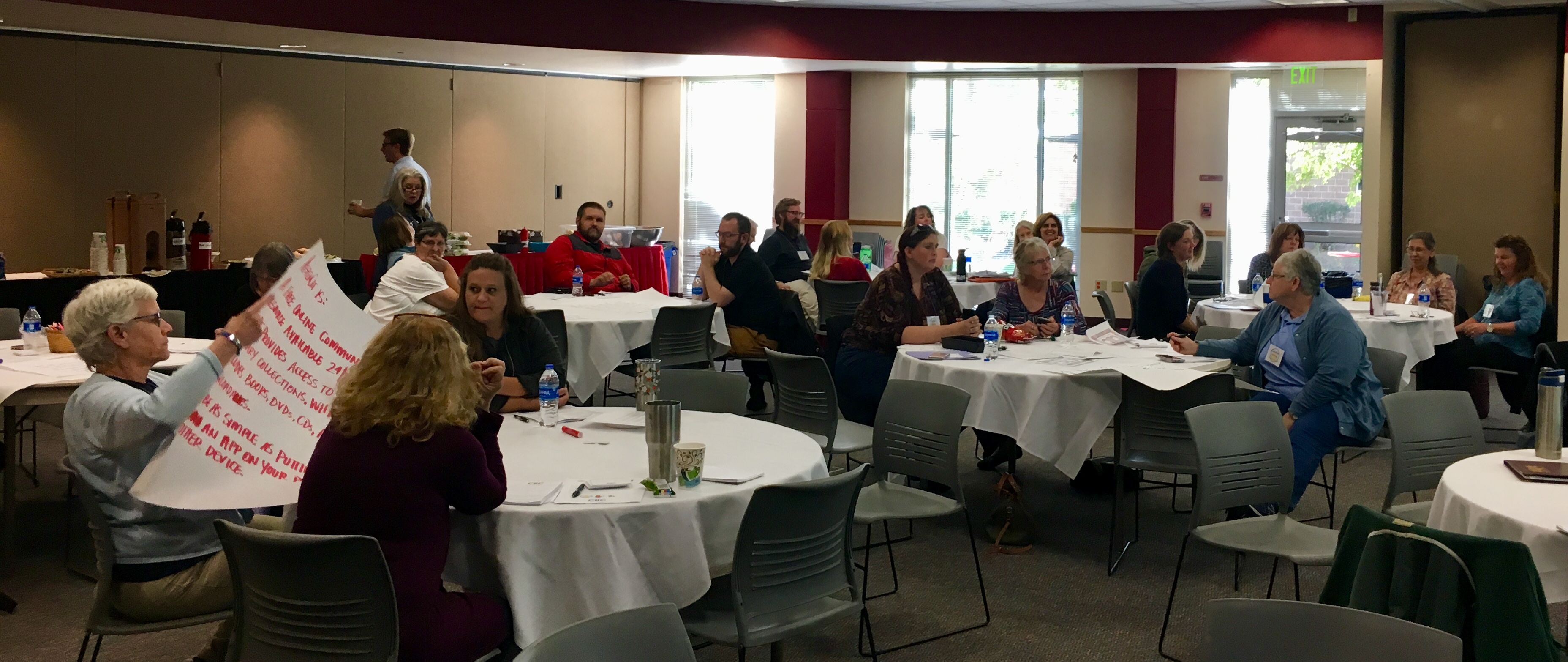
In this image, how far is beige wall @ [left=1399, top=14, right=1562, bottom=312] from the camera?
10.6 m

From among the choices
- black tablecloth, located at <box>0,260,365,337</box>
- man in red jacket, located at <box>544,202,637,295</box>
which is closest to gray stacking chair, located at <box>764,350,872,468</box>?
man in red jacket, located at <box>544,202,637,295</box>

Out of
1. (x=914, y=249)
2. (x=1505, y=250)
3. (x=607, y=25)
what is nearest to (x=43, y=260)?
(x=607, y=25)

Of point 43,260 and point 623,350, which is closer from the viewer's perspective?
point 623,350

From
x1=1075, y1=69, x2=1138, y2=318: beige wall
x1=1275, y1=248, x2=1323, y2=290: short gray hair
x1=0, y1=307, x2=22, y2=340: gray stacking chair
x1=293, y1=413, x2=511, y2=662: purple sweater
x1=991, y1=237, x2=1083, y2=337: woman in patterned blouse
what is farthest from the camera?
x1=1075, y1=69, x2=1138, y2=318: beige wall

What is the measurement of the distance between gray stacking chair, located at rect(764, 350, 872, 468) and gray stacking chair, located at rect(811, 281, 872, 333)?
3.10 metres

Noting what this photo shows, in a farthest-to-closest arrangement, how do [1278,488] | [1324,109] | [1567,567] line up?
[1324,109] < [1278,488] < [1567,567]

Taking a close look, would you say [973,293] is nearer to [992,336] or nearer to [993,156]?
[993,156]

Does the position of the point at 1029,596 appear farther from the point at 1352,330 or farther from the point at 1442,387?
the point at 1442,387

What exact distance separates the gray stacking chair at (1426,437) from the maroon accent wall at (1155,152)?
8.65m

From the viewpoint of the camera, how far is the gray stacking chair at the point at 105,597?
318cm

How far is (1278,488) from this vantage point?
426cm

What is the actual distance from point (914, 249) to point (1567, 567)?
333cm

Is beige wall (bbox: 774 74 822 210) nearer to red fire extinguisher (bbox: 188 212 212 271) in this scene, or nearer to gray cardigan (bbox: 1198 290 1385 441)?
red fire extinguisher (bbox: 188 212 212 271)

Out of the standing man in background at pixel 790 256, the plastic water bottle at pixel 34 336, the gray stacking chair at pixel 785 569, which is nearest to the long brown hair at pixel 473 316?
the gray stacking chair at pixel 785 569
